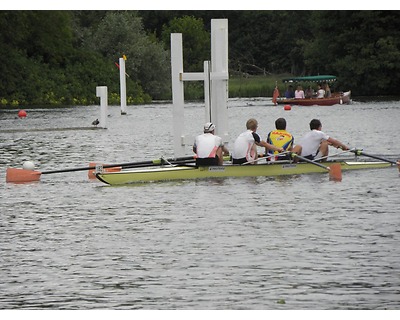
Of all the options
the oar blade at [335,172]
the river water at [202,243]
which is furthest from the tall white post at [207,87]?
the oar blade at [335,172]

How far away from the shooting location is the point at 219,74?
25922mm

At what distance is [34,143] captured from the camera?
120 ft

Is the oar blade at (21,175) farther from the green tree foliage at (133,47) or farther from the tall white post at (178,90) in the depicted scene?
the green tree foliage at (133,47)

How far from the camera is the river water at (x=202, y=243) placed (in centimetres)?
1315

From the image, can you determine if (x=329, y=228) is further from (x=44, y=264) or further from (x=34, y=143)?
(x=34, y=143)

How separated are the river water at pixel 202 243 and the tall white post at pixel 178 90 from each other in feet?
7.71

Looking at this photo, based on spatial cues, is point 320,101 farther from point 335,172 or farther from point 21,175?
point 21,175

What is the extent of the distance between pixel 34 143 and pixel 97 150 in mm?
3683

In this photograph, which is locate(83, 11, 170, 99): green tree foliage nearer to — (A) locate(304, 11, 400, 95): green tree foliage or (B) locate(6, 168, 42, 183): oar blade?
(A) locate(304, 11, 400, 95): green tree foliage

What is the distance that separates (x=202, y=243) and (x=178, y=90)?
10247 millimetres

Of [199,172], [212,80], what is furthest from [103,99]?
[199,172]

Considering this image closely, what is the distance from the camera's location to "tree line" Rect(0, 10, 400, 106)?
2635 inches

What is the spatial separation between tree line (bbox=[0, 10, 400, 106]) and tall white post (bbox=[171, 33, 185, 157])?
36.7 m
